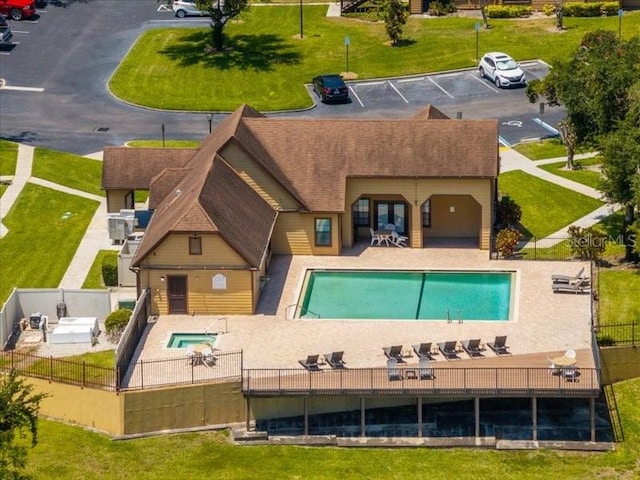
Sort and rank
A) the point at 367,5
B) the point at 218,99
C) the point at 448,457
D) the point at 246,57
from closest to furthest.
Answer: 1. the point at 448,457
2. the point at 218,99
3. the point at 246,57
4. the point at 367,5

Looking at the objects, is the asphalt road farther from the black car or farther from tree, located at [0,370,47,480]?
tree, located at [0,370,47,480]

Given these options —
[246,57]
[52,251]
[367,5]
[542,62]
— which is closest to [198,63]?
[246,57]

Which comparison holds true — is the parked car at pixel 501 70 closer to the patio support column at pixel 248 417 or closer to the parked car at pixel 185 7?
the parked car at pixel 185 7

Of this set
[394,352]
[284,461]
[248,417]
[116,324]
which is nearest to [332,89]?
[116,324]

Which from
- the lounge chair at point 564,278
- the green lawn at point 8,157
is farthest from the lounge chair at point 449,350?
the green lawn at point 8,157

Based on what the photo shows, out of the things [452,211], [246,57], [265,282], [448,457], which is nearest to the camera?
[448,457]

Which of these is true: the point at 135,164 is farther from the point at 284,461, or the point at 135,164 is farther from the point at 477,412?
the point at 477,412

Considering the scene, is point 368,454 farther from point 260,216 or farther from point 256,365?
point 260,216

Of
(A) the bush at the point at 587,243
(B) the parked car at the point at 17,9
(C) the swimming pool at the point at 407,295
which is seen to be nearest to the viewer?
(C) the swimming pool at the point at 407,295
